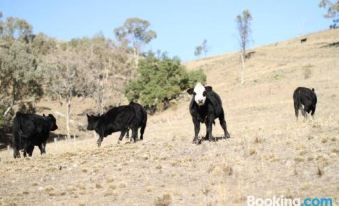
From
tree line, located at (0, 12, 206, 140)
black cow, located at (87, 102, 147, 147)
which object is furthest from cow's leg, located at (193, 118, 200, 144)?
tree line, located at (0, 12, 206, 140)

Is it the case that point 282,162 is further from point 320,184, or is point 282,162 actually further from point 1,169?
point 1,169

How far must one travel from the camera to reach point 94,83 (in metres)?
66.4

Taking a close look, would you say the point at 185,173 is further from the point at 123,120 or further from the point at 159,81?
the point at 159,81

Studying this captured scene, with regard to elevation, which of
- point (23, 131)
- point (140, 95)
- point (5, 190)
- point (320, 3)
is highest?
point (320, 3)

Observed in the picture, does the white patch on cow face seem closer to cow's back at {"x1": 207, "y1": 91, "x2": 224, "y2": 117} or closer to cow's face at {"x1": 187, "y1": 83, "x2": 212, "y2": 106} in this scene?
cow's face at {"x1": 187, "y1": 83, "x2": 212, "y2": 106}

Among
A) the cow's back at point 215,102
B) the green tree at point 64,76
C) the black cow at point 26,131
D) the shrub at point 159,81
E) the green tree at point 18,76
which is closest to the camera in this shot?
the cow's back at point 215,102

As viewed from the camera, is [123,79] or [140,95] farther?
[123,79]

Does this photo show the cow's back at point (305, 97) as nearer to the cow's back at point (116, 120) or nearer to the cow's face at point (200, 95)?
the cow's back at point (116, 120)

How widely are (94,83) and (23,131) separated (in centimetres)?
4782

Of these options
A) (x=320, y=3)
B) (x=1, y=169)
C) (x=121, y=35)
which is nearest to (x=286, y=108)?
(x=1, y=169)

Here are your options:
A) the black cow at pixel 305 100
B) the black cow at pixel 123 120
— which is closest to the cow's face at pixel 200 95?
the black cow at pixel 123 120

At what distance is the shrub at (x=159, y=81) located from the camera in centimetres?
7031

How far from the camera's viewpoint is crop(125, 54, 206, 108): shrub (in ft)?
231

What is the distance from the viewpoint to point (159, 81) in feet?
236
